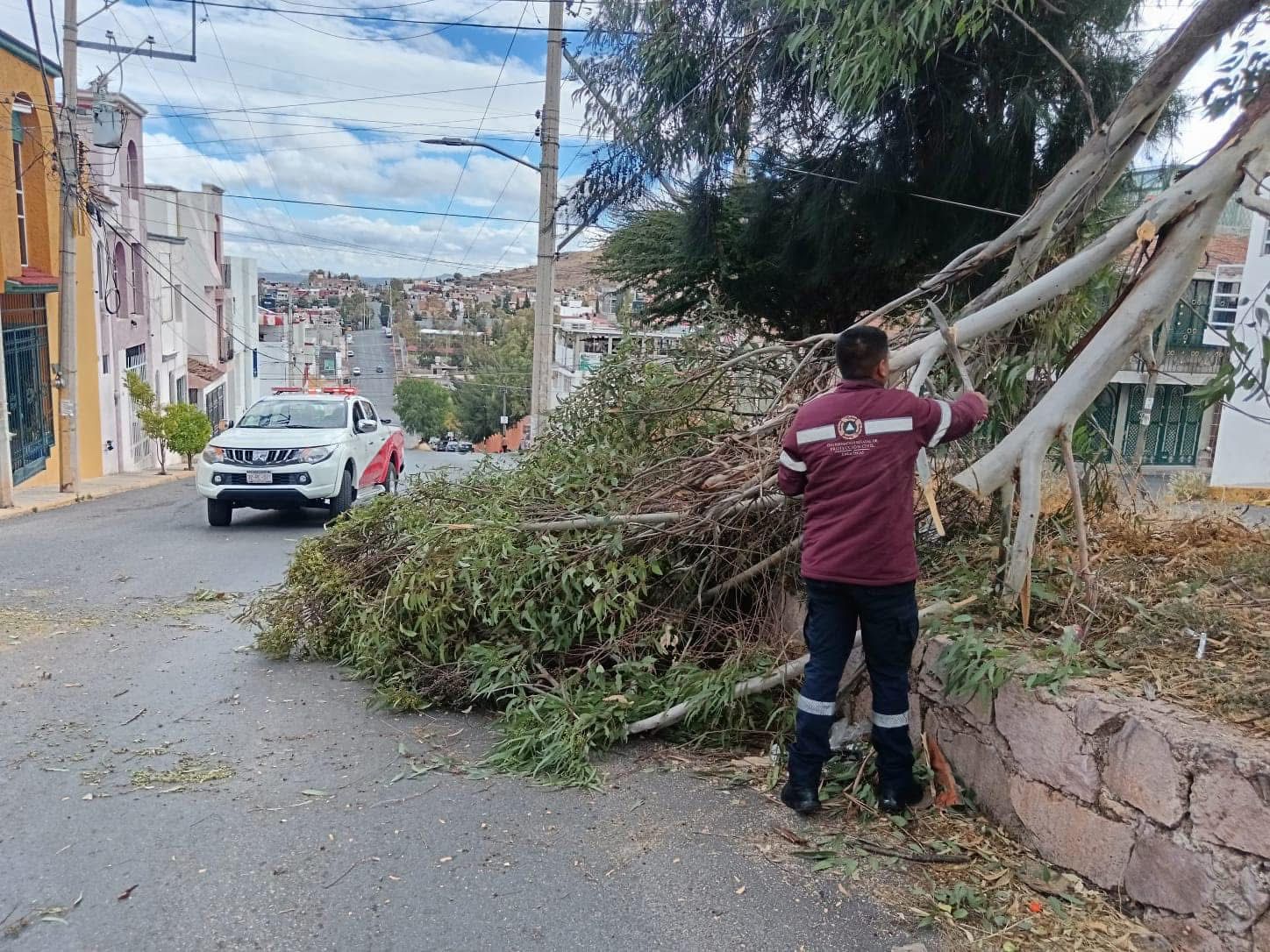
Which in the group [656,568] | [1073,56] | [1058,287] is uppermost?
[1073,56]

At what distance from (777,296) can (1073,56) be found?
5275mm

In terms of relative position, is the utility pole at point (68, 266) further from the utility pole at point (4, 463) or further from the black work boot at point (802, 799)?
the black work boot at point (802, 799)

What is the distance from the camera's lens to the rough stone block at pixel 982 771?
3537 millimetres

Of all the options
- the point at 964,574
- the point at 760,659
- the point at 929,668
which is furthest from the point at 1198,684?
the point at 760,659

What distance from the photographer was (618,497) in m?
5.16

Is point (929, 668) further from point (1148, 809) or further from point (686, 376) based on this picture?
point (686, 376)

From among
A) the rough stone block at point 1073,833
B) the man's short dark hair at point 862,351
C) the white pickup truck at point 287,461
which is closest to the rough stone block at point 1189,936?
the rough stone block at point 1073,833

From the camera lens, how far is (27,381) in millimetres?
18562

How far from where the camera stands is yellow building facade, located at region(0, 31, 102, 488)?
1678 cm

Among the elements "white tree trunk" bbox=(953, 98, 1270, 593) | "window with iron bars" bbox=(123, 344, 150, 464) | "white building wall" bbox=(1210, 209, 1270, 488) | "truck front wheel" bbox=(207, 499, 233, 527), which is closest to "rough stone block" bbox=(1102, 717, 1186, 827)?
"white tree trunk" bbox=(953, 98, 1270, 593)

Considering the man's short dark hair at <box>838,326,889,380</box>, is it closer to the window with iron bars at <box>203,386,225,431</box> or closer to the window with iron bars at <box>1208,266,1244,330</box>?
the window with iron bars at <box>1208,266,1244,330</box>

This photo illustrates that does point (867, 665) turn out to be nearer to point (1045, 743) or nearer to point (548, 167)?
point (1045, 743)

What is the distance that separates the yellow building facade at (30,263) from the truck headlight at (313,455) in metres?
7.51

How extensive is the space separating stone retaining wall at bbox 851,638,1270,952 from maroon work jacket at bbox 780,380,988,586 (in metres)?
0.67
